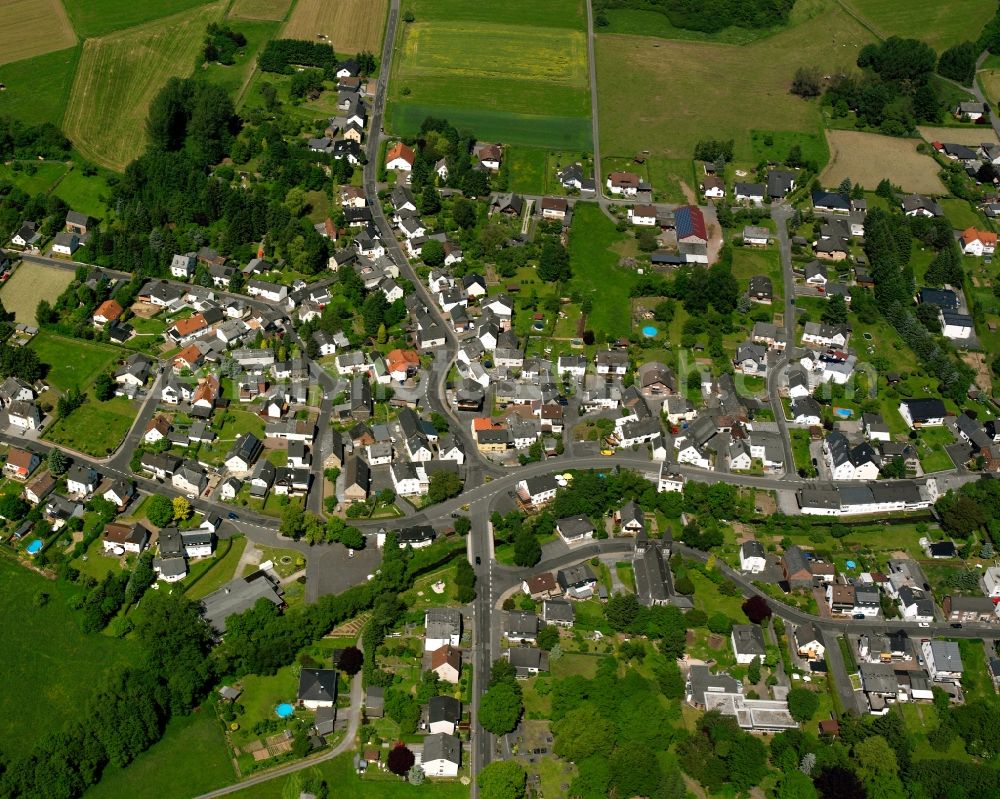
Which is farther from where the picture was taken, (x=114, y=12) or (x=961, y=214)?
(x=114, y=12)

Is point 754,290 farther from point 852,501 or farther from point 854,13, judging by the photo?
point 854,13

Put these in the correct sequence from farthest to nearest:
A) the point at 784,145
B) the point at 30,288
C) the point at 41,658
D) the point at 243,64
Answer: the point at 243,64 < the point at 784,145 < the point at 30,288 < the point at 41,658

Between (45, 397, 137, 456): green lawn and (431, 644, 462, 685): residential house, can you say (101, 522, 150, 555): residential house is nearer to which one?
(45, 397, 137, 456): green lawn

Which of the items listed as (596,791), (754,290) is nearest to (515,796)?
(596,791)

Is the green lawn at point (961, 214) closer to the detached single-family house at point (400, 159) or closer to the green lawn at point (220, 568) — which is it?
the detached single-family house at point (400, 159)

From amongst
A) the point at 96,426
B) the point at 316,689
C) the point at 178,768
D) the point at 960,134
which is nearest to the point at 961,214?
the point at 960,134

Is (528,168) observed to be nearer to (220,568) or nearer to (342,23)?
(342,23)
